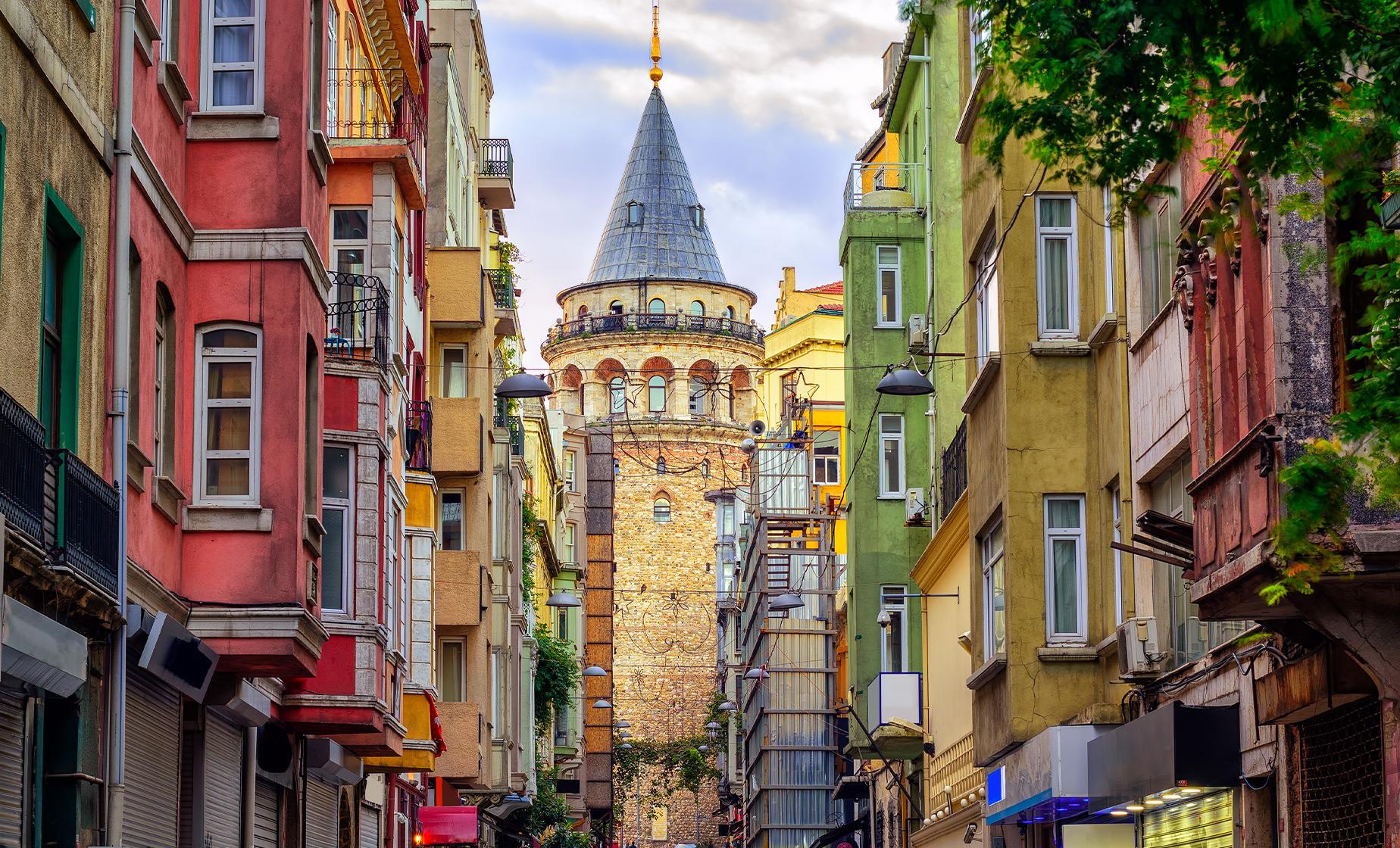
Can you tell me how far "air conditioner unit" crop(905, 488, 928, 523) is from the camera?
36438 millimetres

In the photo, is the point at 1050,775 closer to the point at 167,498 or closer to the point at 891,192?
the point at 167,498

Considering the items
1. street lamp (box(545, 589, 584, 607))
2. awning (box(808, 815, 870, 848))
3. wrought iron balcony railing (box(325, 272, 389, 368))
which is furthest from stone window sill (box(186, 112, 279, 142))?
street lamp (box(545, 589, 584, 607))

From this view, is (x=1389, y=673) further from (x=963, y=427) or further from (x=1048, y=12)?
(x=963, y=427)

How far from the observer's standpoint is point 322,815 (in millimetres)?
25109

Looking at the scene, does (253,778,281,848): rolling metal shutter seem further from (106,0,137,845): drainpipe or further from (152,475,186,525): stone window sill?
(106,0,137,845): drainpipe

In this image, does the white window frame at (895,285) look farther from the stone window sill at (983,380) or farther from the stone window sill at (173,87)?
the stone window sill at (173,87)

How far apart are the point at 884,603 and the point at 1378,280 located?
28886mm

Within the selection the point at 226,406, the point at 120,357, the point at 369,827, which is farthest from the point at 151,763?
the point at 369,827

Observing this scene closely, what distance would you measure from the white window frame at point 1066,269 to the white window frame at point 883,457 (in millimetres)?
16441

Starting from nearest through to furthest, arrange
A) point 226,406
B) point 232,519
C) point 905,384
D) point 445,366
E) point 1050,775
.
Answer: point 232,519, point 226,406, point 1050,775, point 905,384, point 445,366

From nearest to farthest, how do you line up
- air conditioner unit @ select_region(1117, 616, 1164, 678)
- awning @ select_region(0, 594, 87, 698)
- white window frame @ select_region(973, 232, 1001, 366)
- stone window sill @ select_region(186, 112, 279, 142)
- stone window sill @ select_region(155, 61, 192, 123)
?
awning @ select_region(0, 594, 87, 698)
stone window sill @ select_region(155, 61, 192, 123)
stone window sill @ select_region(186, 112, 279, 142)
air conditioner unit @ select_region(1117, 616, 1164, 678)
white window frame @ select_region(973, 232, 1001, 366)

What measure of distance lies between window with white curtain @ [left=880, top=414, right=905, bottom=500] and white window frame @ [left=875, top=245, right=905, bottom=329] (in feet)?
5.48

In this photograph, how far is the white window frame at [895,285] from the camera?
3844cm

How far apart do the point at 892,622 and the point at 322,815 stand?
51.5ft
